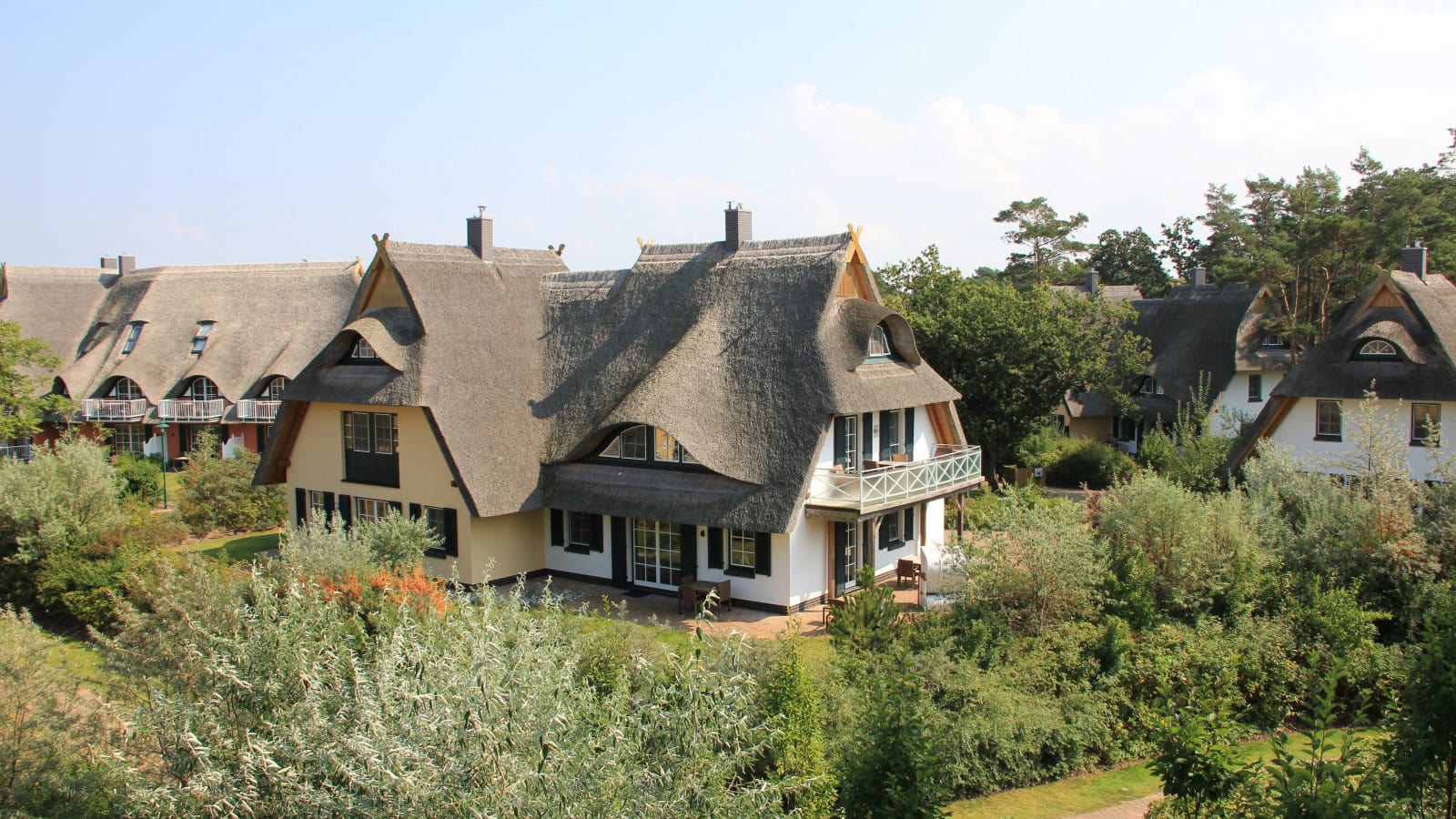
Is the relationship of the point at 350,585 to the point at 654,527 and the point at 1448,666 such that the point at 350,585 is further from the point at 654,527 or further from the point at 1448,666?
the point at 1448,666

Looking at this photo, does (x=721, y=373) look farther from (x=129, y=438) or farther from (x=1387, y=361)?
(x=129, y=438)

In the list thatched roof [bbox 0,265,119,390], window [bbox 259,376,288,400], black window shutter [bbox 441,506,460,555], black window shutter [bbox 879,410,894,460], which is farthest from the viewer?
thatched roof [bbox 0,265,119,390]

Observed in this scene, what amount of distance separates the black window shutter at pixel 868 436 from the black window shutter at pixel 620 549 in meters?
5.44

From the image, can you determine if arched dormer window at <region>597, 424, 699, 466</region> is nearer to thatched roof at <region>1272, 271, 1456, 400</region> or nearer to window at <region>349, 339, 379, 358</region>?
window at <region>349, 339, 379, 358</region>

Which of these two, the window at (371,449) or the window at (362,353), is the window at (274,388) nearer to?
the window at (371,449)

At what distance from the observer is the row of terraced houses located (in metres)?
20.4

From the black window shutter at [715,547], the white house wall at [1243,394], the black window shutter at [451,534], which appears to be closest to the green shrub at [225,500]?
the black window shutter at [451,534]

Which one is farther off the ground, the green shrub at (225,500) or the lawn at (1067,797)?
the green shrub at (225,500)

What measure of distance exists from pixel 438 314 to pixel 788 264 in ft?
26.3

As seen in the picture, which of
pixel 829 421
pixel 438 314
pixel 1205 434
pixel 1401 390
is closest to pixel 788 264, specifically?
pixel 829 421

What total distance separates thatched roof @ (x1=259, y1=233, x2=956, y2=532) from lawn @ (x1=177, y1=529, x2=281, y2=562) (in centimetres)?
277

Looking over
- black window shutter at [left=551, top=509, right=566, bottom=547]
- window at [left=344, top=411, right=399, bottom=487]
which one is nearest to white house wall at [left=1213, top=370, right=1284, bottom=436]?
black window shutter at [left=551, top=509, right=566, bottom=547]

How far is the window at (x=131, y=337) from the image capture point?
3997 centimetres

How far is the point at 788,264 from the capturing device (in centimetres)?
2266
